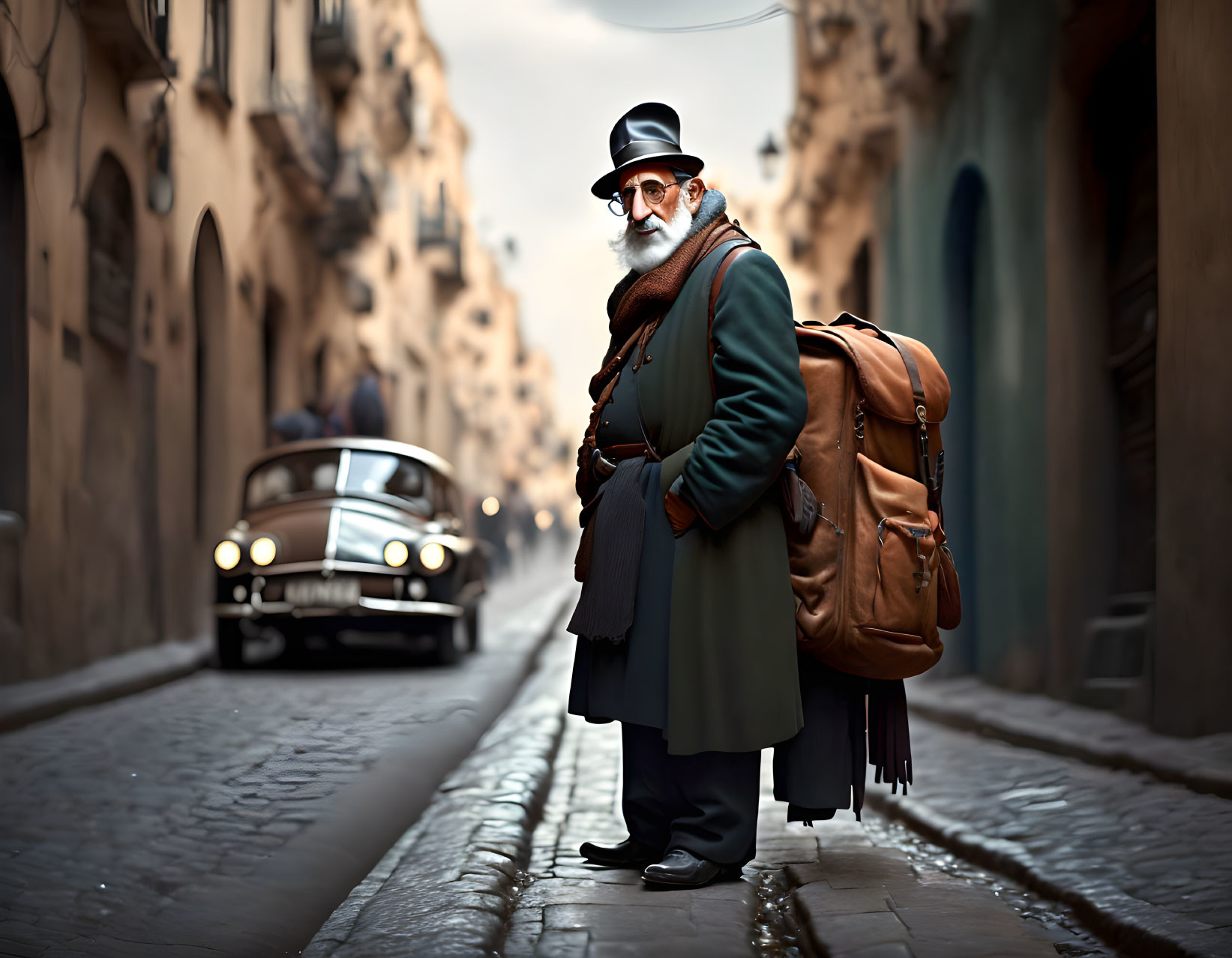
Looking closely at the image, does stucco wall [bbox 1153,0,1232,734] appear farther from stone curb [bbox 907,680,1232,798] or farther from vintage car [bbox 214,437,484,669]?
vintage car [bbox 214,437,484,669]

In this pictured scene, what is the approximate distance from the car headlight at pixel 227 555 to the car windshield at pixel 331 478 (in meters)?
0.80

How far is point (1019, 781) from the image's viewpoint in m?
5.21

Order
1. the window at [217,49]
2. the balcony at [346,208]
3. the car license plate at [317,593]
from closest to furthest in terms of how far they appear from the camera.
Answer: the car license plate at [317,593] < the window at [217,49] < the balcony at [346,208]

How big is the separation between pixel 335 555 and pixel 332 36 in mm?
10650

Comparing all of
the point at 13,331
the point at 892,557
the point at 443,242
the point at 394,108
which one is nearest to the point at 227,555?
the point at 13,331

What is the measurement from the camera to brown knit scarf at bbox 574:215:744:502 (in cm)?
376

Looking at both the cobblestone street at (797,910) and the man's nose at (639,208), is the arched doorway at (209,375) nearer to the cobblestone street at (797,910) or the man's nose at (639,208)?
the cobblestone street at (797,910)

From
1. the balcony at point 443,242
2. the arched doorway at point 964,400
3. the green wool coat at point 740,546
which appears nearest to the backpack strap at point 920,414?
the green wool coat at point 740,546

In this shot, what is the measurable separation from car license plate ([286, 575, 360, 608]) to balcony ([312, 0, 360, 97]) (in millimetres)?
10740

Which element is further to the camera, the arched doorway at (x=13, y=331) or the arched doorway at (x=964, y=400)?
the arched doorway at (x=964, y=400)

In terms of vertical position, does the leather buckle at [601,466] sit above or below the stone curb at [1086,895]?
above

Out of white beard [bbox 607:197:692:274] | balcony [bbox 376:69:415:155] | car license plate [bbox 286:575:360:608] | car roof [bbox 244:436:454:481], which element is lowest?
car license plate [bbox 286:575:360:608]

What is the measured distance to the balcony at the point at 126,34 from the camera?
8.60 m

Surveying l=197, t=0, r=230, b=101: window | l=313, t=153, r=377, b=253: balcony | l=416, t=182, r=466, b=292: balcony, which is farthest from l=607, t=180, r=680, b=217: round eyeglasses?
l=416, t=182, r=466, b=292: balcony
